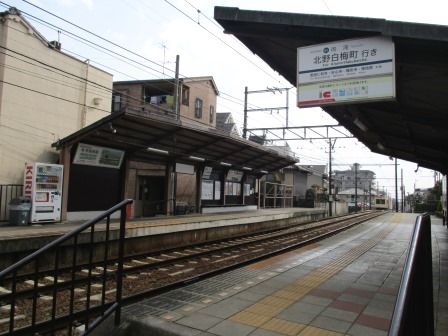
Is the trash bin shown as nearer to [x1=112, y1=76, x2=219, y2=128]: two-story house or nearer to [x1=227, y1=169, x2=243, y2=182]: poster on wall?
[x1=227, y1=169, x2=243, y2=182]: poster on wall

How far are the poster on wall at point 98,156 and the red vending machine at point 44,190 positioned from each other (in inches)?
49.7

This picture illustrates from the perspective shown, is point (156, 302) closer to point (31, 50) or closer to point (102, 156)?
point (102, 156)

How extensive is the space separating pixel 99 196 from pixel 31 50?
6.98 meters

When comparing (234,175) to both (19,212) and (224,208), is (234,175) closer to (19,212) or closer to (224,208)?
(224,208)

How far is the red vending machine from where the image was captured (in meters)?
13.4

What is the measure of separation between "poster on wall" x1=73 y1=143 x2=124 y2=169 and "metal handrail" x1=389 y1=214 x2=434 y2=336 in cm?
1429

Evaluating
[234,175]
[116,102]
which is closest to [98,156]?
[234,175]

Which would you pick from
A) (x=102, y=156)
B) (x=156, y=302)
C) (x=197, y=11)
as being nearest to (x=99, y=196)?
(x=102, y=156)

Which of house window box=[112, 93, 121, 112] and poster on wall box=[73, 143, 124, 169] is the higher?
house window box=[112, 93, 121, 112]

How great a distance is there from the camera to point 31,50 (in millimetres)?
16781

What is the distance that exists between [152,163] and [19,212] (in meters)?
7.93

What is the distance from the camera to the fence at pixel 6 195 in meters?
14.7

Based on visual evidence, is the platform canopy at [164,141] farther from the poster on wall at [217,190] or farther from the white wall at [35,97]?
the white wall at [35,97]

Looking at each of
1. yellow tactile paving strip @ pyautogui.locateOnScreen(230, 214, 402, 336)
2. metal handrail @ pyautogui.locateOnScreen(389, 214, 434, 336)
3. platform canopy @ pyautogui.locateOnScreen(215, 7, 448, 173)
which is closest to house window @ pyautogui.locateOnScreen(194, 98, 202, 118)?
platform canopy @ pyautogui.locateOnScreen(215, 7, 448, 173)
